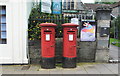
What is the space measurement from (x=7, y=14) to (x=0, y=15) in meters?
0.44

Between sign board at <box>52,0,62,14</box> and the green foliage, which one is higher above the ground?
sign board at <box>52,0,62,14</box>

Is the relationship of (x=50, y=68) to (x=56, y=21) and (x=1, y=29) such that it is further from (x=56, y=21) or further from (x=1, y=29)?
(x=1, y=29)

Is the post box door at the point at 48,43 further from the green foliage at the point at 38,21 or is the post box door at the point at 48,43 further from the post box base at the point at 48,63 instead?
the green foliage at the point at 38,21

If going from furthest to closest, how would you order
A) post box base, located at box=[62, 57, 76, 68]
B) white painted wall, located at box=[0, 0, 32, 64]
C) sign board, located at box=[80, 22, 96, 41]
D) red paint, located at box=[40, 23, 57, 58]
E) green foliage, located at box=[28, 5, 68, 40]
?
sign board, located at box=[80, 22, 96, 41]
green foliage, located at box=[28, 5, 68, 40]
white painted wall, located at box=[0, 0, 32, 64]
post box base, located at box=[62, 57, 76, 68]
red paint, located at box=[40, 23, 57, 58]

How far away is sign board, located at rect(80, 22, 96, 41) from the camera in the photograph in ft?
21.9

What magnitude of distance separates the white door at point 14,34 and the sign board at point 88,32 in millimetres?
2597

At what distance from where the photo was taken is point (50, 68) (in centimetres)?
585

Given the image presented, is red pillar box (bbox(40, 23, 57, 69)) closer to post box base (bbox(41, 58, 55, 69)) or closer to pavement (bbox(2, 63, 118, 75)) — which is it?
post box base (bbox(41, 58, 55, 69))

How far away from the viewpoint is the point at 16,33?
6.34m

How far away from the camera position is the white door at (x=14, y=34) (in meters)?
6.30

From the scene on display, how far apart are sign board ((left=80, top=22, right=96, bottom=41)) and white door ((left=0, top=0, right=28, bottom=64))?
260cm

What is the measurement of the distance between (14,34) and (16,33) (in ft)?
0.32

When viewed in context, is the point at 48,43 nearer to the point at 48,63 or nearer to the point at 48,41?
the point at 48,41

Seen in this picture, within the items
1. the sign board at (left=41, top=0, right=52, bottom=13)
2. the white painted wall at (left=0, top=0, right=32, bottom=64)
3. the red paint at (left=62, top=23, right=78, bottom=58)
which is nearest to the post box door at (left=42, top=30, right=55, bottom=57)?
the red paint at (left=62, top=23, right=78, bottom=58)
